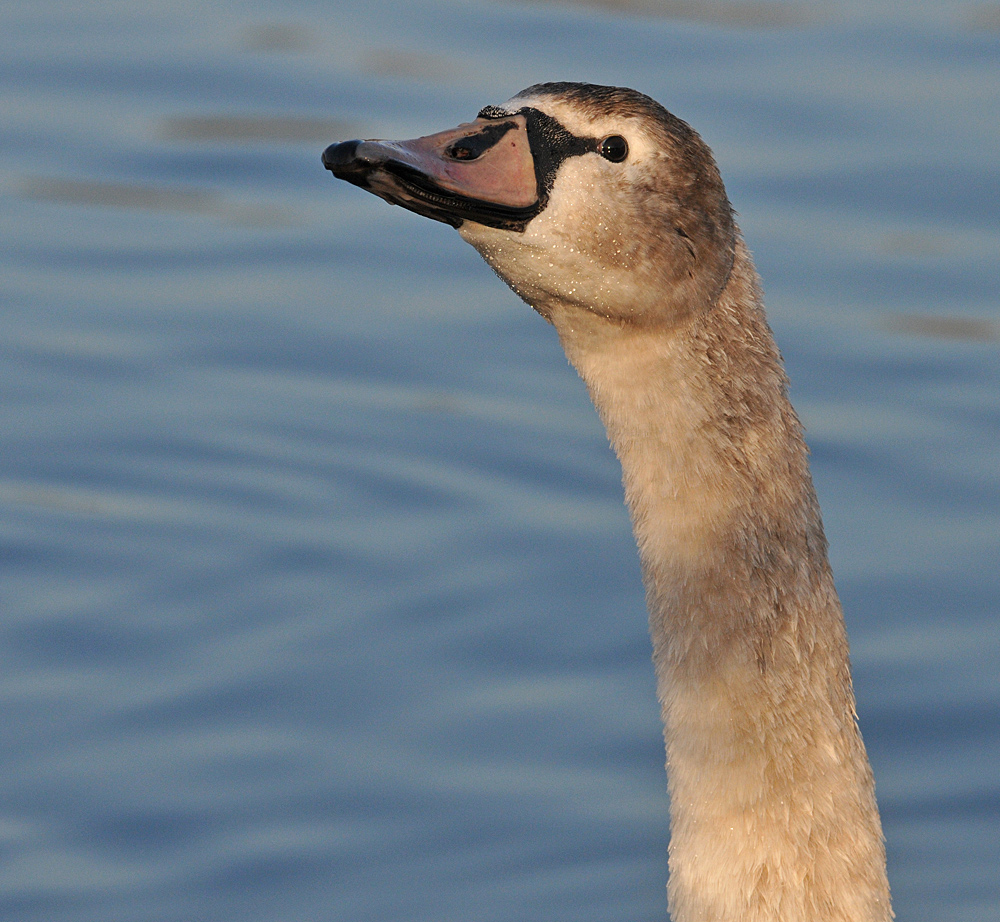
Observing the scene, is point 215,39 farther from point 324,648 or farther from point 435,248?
point 324,648

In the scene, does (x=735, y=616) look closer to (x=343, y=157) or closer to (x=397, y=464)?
(x=343, y=157)

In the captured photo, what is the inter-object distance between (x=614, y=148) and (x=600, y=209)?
16cm

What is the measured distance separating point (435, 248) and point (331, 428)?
6.38ft

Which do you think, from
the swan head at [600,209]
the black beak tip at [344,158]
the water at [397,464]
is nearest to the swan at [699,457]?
the swan head at [600,209]

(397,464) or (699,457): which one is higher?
(397,464)

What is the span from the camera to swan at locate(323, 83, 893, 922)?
509cm

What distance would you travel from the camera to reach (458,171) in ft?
16.4

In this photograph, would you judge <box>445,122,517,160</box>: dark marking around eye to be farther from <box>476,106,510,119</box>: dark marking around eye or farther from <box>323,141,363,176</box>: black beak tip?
<box>323,141,363,176</box>: black beak tip

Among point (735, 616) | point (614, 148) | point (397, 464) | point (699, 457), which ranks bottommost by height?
point (735, 616)

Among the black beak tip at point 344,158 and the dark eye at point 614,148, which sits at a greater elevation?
the dark eye at point 614,148

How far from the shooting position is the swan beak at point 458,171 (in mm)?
4898

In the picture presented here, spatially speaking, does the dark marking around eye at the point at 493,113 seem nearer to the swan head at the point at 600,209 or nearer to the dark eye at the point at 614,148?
the swan head at the point at 600,209

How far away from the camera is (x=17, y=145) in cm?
1147

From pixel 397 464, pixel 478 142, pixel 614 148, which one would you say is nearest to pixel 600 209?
pixel 614 148
